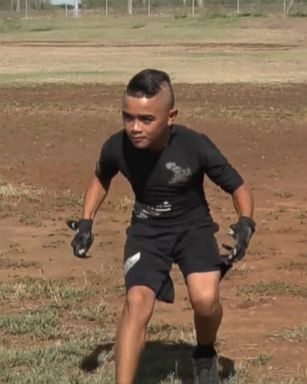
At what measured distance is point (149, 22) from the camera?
203 ft

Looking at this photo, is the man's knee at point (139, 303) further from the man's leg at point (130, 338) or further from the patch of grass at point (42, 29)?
the patch of grass at point (42, 29)

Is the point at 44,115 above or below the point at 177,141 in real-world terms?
below

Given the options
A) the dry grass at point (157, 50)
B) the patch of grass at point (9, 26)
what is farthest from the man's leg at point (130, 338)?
the patch of grass at point (9, 26)

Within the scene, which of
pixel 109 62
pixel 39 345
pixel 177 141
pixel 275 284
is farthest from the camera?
pixel 109 62

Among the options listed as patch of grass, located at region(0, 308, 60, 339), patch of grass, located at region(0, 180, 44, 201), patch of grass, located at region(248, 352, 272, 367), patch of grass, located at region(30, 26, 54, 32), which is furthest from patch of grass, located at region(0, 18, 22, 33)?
patch of grass, located at region(248, 352, 272, 367)

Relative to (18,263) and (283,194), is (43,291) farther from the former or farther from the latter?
(283,194)

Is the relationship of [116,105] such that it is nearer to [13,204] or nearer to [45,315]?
[13,204]

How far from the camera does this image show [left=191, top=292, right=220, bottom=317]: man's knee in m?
4.89

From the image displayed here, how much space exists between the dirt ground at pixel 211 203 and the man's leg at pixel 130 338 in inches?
40.8

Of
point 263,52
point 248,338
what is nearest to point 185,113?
point 248,338

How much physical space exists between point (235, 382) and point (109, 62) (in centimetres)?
2820

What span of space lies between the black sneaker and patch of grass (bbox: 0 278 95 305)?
6.20 ft

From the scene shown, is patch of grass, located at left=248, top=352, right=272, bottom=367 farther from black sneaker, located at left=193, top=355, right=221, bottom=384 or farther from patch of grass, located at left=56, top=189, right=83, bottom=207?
patch of grass, located at left=56, top=189, right=83, bottom=207

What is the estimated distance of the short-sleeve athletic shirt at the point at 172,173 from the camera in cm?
495
